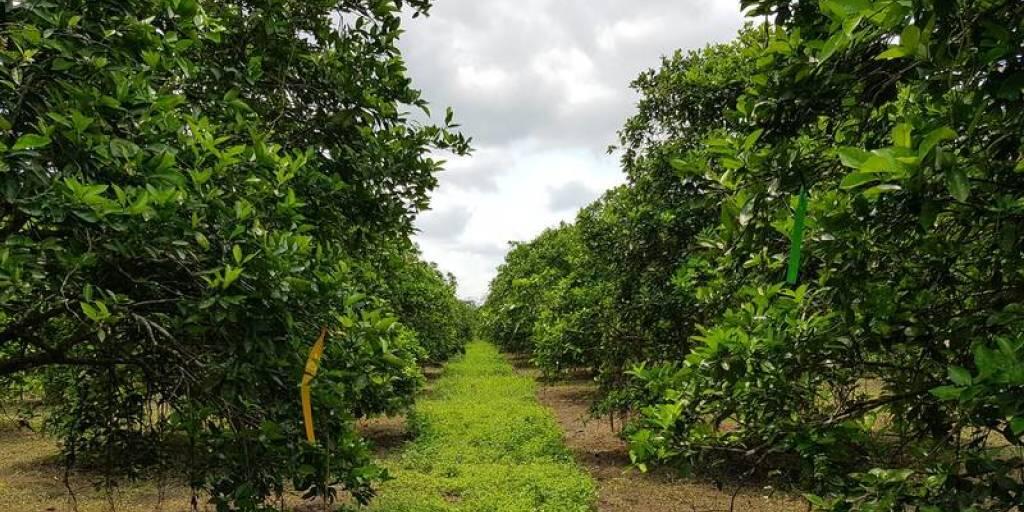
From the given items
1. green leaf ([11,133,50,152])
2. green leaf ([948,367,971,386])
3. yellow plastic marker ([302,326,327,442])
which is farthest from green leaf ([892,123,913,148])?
green leaf ([11,133,50,152])

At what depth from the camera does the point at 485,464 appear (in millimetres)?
11258

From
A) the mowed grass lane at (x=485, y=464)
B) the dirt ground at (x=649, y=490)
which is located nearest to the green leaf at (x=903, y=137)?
the dirt ground at (x=649, y=490)

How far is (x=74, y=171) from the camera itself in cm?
273

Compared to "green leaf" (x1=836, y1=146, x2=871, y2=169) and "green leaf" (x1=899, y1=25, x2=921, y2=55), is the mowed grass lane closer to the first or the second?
"green leaf" (x1=836, y1=146, x2=871, y2=169)

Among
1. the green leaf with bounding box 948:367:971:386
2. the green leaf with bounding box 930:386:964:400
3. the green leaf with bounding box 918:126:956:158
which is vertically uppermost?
the green leaf with bounding box 918:126:956:158

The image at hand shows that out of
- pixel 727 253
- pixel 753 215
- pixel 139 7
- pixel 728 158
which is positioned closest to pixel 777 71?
pixel 728 158

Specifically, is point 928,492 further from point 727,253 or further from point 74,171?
point 74,171

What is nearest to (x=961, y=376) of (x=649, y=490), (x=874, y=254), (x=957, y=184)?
(x=957, y=184)

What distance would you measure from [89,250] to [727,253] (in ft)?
8.49

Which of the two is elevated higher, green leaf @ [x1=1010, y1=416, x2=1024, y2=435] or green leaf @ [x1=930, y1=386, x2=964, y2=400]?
green leaf @ [x1=930, y1=386, x2=964, y2=400]

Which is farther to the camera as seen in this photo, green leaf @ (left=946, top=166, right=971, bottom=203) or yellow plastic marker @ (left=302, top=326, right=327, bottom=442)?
yellow plastic marker @ (left=302, top=326, right=327, bottom=442)

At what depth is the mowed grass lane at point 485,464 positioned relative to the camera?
8794 millimetres

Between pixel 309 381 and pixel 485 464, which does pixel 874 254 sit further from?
pixel 485 464

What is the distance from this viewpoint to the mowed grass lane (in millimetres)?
8794
